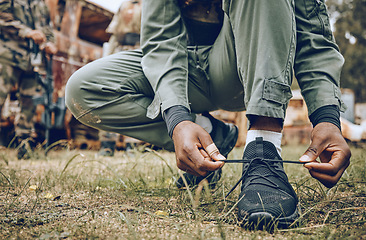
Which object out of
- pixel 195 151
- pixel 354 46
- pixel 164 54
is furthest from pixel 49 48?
pixel 354 46

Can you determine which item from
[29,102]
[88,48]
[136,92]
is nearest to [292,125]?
[88,48]

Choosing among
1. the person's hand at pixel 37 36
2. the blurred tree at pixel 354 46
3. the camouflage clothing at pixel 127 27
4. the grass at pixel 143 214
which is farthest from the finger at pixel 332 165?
the blurred tree at pixel 354 46

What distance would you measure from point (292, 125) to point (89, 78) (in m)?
5.14

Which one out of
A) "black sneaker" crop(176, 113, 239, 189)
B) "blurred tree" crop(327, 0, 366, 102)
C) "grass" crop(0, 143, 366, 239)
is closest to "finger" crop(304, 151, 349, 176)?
"grass" crop(0, 143, 366, 239)

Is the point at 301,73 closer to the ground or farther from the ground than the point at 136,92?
farther from the ground

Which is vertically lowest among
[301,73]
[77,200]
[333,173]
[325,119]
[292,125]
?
[292,125]

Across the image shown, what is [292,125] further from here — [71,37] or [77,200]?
[77,200]

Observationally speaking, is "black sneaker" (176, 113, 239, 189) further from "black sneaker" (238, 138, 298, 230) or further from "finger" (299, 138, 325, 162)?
"finger" (299, 138, 325, 162)

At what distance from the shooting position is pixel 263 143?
1001mm

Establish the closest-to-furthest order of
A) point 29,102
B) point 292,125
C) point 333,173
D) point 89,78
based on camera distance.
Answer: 1. point 333,173
2. point 89,78
3. point 29,102
4. point 292,125

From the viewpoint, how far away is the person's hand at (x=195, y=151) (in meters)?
0.93

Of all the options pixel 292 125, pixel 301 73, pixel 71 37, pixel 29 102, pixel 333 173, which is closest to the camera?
pixel 333 173

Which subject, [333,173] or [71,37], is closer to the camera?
[333,173]

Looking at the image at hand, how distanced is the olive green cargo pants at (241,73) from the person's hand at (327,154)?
134 millimetres
